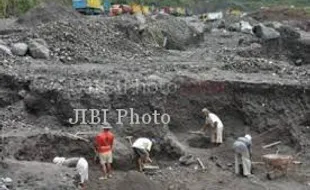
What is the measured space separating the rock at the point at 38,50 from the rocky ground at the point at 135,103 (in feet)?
0.11

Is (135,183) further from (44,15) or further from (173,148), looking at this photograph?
(44,15)

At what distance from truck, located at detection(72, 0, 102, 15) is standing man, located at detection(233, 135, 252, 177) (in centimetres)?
3004

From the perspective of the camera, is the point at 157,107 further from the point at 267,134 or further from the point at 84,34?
the point at 84,34

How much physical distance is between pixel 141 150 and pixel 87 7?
3082 centimetres

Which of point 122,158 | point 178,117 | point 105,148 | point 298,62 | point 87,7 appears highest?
point 87,7

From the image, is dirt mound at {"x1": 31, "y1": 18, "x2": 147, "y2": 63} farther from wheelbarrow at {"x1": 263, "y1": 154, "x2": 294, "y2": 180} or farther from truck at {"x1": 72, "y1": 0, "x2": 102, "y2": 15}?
truck at {"x1": 72, "y1": 0, "x2": 102, "y2": 15}

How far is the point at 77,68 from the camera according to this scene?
59.6 feet

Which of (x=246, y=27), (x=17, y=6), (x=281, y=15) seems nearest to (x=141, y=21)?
(x=246, y=27)

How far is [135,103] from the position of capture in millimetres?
15430

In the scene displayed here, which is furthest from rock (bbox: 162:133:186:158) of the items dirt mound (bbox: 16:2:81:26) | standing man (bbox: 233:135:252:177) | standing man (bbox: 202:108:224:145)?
dirt mound (bbox: 16:2:81:26)

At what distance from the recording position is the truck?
42.8m

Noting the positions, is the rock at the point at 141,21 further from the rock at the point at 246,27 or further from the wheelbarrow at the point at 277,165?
the wheelbarrow at the point at 277,165

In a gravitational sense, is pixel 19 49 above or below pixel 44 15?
below

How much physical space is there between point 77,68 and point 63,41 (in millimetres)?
2818
